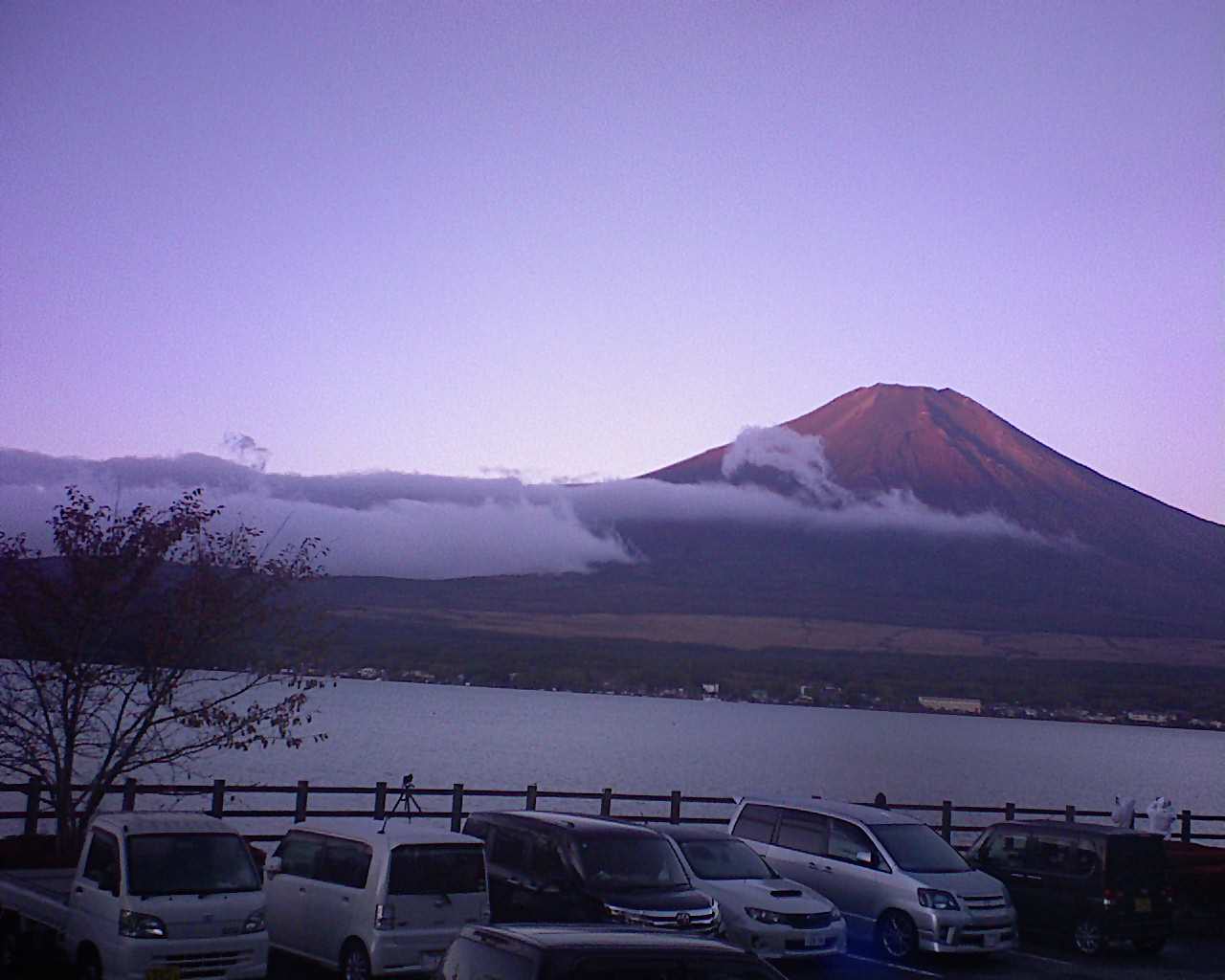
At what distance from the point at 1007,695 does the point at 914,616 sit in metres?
15.2

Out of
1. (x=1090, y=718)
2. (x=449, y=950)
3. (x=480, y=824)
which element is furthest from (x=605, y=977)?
(x=1090, y=718)

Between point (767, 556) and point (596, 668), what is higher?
point (767, 556)

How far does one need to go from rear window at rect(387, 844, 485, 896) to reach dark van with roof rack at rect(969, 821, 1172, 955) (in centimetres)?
853

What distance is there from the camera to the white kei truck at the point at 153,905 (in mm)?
11555

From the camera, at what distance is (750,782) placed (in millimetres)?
63062

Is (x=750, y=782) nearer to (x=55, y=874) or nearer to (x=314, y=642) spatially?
(x=314, y=642)

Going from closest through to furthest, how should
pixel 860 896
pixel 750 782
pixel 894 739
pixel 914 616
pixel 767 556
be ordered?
pixel 860 896, pixel 750 782, pixel 894 739, pixel 914 616, pixel 767 556

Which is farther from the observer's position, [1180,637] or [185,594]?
[1180,637]

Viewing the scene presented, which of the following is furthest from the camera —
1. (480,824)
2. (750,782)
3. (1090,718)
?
(1090,718)

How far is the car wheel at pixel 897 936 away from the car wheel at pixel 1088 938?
2989mm

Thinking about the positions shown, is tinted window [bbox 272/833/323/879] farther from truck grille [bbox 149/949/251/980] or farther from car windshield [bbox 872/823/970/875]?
car windshield [bbox 872/823/970/875]

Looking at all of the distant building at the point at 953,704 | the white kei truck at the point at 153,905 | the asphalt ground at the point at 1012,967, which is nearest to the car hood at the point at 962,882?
the asphalt ground at the point at 1012,967

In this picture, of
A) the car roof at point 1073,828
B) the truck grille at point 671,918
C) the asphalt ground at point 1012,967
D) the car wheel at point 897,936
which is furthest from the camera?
the car roof at point 1073,828

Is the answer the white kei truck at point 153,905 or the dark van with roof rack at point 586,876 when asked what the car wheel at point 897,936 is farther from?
the white kei truck at point 153,905
